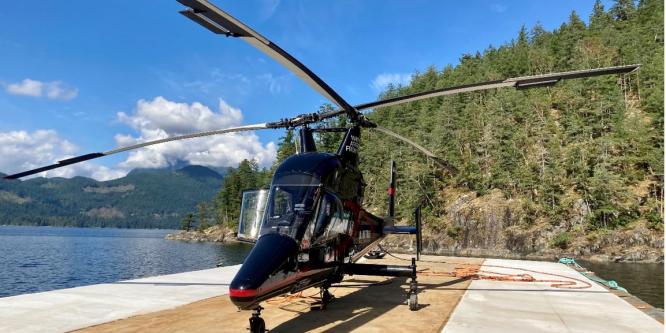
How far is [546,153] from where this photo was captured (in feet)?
211

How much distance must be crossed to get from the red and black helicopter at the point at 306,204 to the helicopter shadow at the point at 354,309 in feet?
1.97

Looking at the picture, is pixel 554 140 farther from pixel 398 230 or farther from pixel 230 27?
pixel 230 27

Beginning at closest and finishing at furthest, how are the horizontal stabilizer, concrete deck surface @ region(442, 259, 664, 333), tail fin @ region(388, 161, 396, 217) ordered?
1. concrete deck surface @ region(442, 259, 664, 333)
2. the horizontal stabilizer
3. tail fin @ region(388, 161, 396, 217)

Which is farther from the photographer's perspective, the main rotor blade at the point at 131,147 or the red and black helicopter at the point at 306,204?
the main rotor blade at the point at 131,147

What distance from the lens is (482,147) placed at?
76.0 metres

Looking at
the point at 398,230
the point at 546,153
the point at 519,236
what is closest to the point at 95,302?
the point at 398,230

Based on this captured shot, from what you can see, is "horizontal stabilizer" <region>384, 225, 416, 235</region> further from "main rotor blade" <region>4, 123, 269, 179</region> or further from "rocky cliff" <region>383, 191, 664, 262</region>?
"rocky cliff" <region>383, 191, 664, 262</region>

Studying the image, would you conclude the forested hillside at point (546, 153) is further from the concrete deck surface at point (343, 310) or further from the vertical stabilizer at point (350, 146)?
the vertical stabilizer at point (350, 146)

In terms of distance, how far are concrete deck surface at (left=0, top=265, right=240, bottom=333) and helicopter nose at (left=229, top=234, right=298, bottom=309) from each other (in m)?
3.45

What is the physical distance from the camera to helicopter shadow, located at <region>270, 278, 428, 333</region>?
25.6 ft

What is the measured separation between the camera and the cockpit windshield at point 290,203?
7.27m

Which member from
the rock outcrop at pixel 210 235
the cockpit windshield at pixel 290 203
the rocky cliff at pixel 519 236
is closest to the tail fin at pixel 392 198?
the cockpit windshield at pixel 290 203

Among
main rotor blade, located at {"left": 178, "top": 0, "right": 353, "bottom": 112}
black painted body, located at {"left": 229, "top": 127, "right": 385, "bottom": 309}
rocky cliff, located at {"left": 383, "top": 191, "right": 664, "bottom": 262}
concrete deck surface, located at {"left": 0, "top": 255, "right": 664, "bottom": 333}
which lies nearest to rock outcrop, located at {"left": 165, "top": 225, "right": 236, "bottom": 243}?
rocky cliff, located at {"left": 383, "top": 191, "right": 664, "bottom": 262}

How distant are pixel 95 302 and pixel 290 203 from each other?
5.50 m
